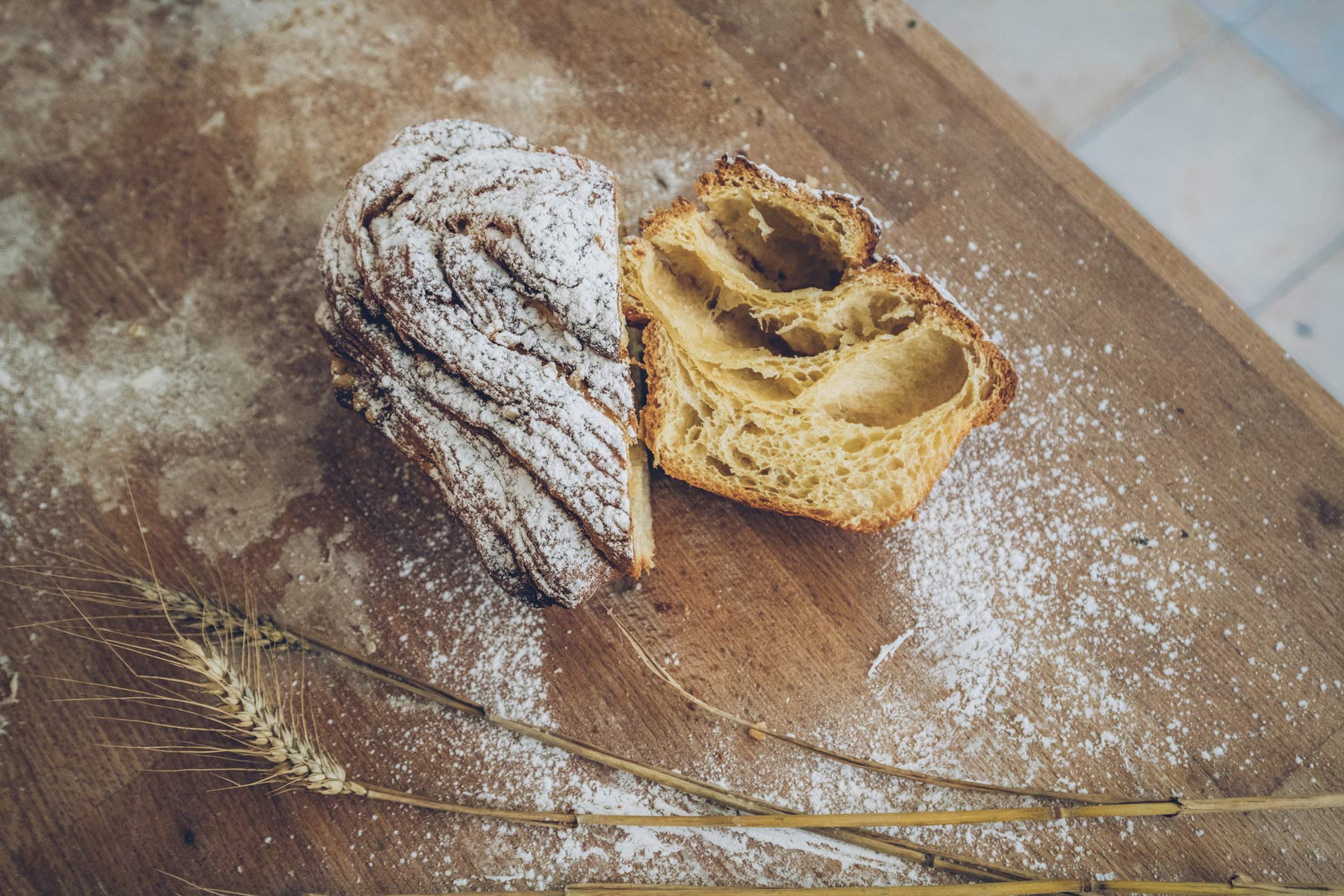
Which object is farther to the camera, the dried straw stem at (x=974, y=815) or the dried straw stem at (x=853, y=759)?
the dried straw stem at (x=853, y=759)

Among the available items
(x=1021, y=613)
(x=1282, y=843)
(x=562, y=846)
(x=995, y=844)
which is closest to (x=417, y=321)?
Answer: (x=562, y=846)

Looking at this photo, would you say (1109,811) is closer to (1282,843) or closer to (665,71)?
(1282,843)

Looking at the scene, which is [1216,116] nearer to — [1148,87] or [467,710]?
[1148,87]

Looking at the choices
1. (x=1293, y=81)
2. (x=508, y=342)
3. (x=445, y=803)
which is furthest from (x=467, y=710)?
(x=1293, y=81)

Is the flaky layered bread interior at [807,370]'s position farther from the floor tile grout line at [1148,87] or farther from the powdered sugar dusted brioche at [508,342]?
the floor tile grout line at [1148,87]

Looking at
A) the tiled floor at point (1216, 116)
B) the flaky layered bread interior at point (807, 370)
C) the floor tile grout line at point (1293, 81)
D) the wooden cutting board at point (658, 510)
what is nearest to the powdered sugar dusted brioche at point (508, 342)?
the flaky layered bread interior at point (807, 370)

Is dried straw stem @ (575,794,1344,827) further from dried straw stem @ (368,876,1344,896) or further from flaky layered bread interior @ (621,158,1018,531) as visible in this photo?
flaky layered bread interior @ (621,158,1018,531)

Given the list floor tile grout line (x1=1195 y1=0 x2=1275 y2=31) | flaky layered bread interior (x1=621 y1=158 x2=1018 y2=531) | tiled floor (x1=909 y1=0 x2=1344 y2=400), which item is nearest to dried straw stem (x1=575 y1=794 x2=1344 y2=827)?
flaky layered bread interior (x1=621 y1=158 x2=1018 y2=531)
